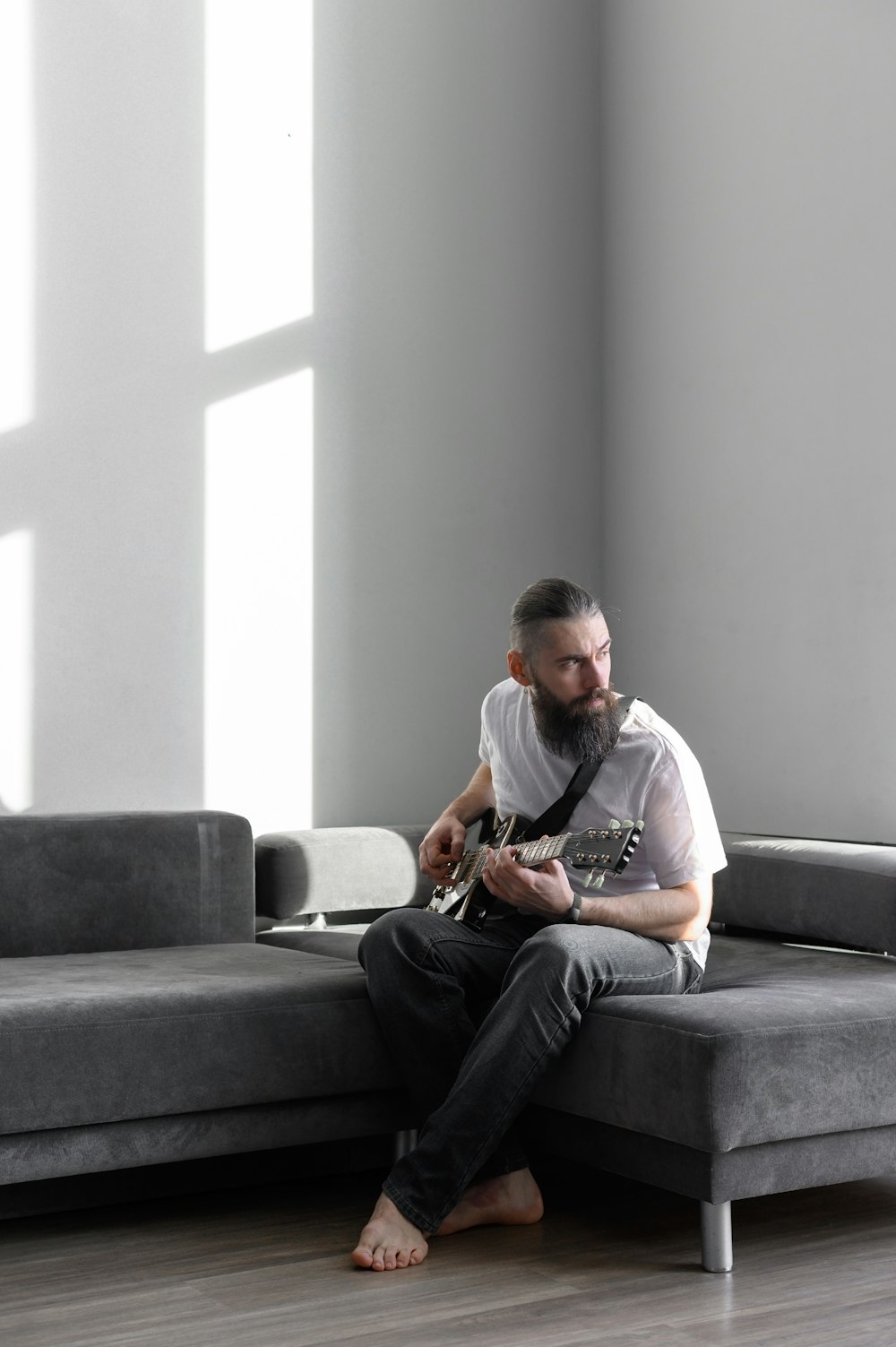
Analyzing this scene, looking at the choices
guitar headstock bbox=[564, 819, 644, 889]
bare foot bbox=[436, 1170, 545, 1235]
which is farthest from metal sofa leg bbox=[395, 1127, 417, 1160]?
guitar headstock bbox=[564, 819, 644, 889]

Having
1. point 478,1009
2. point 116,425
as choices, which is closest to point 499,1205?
point 478,1009

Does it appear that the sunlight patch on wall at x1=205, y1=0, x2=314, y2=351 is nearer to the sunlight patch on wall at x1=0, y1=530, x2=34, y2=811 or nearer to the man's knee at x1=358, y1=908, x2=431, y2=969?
the sunlight patch on wall at x1=0, y1=530, x2=34, y2=811

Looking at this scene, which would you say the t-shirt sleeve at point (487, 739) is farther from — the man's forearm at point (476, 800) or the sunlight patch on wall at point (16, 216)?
the sunlight patch on wall at point (16, 216)

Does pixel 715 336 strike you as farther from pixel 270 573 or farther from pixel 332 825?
pixel 332 825

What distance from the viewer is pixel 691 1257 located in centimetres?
242

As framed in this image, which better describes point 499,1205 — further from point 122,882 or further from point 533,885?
point 122,882

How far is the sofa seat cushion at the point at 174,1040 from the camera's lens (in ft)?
7.95

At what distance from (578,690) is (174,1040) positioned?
914mm

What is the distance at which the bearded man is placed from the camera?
7.93 feet

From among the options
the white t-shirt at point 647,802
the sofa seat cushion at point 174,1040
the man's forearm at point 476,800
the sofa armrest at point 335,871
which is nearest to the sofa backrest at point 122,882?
the sofa armrest at point 335,871

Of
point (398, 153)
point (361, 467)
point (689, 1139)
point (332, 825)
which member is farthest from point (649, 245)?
point (689, 1139)

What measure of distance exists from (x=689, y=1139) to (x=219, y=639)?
201cm

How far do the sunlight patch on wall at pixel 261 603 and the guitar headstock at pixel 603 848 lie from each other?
1.53 m

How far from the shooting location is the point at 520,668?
9.29 feet
